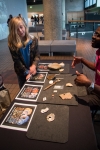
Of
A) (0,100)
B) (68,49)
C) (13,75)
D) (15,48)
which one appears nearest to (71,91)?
(15,48)

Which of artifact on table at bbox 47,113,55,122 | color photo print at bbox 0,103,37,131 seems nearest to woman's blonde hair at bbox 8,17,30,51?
color photo print at bbox 0,103,37,131

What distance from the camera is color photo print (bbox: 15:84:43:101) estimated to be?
3.83 ft

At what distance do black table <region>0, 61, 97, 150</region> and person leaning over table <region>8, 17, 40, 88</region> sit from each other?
0.74 meters

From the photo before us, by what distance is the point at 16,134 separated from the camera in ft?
2.76

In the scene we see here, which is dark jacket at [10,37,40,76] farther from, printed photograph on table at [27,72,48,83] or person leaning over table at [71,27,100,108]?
person leaning over table at [71,27,100,108]

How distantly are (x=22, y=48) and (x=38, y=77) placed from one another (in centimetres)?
35

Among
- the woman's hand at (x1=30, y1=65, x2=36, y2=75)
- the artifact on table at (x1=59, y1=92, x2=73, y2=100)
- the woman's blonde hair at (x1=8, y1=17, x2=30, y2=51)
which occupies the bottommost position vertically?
the artifact on table at (x1=59, y1=92, x2=73, y2=100)

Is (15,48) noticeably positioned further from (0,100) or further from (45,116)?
(45,116)

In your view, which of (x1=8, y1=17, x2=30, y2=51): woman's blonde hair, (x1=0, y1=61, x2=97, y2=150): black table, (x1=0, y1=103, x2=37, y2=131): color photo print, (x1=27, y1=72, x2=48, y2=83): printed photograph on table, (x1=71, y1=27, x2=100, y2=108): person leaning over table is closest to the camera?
Result: (x1=0, y1=61, x2=97, y2=150): black table

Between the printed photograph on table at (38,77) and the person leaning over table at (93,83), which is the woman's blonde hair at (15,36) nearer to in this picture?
the printed photograph on table at (38,77)

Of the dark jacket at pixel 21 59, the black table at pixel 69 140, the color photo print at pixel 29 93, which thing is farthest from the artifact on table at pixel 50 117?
the dark jacket at pixel 21 59

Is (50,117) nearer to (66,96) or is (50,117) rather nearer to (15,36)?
(66,96)

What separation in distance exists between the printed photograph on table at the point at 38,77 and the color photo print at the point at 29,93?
11 cm

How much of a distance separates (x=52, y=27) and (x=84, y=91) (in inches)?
182
